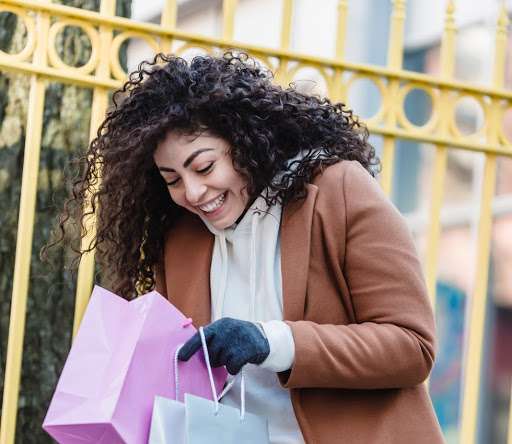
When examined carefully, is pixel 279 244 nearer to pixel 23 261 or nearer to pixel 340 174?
pixel 340 174

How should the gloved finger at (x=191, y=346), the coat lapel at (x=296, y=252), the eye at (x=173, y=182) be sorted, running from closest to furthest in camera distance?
the gloved finger at (x=191, y=346)
the coat lapel at (x=296, y=252)
the eye at (x=173, y=182)

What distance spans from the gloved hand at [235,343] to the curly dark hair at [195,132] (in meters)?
0.36

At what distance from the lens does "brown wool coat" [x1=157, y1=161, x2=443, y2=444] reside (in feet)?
8.73

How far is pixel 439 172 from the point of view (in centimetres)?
396

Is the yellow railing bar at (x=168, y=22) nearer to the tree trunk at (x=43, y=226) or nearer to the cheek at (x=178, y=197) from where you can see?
the tree trunk at (x=43, y=226)

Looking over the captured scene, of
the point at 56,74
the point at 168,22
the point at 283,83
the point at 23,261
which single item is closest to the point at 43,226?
the point at 23,261

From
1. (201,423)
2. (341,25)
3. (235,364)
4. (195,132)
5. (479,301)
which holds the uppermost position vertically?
(341,25)

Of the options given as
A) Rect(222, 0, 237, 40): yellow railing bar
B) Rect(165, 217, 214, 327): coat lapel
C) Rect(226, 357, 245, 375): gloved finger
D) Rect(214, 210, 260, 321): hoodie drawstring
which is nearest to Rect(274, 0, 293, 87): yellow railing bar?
Rect(222, 0, 237, 40): yellow railing bar

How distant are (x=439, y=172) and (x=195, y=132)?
1.31 meters

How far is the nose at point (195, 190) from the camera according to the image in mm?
2811

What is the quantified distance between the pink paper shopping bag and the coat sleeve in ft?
0.72

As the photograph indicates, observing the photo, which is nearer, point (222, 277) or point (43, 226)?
point (222, 277)

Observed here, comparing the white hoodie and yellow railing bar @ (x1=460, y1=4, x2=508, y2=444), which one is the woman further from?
yellow railing bar @ (x1=460, y1=4, x2=508, y2=444)

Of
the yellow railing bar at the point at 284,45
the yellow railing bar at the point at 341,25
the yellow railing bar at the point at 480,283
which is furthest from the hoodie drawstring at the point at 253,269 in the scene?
the yellow railing bar at the point at 480,283
